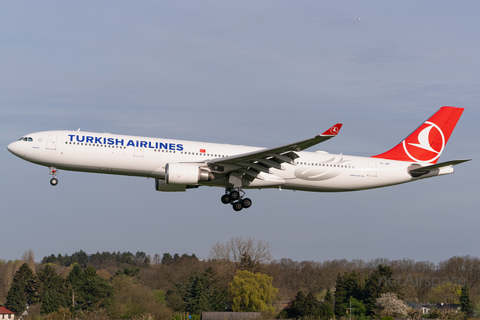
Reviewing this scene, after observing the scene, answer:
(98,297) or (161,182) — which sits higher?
(161,182)

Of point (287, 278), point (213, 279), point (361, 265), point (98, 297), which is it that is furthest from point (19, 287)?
point (361, 265)

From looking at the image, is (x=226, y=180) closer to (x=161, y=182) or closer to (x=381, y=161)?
(x=161, y=182)

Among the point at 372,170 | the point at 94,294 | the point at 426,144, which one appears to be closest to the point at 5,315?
the point at 94,294

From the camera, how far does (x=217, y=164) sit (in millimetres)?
37062

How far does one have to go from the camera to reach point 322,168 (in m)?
40.2

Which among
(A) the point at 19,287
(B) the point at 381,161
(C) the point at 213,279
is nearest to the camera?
(B) the point at 381,161

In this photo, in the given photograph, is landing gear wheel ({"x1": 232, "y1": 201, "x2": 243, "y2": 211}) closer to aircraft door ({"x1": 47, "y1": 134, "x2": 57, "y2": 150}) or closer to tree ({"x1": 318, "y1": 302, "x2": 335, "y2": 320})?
aircraft door ({"x1": 47, "y1": 134, "x2": 57, "y2": 150})

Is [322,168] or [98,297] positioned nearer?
[322,168]

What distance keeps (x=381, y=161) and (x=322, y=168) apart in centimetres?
570

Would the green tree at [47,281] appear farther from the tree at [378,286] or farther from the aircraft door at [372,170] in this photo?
the aircraft door at [372,170]

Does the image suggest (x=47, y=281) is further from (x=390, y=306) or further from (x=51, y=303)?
(x=390, y=306)

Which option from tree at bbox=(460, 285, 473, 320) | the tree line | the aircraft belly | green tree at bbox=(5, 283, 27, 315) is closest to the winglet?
the aircraft belly

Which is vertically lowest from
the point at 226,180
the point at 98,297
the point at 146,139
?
the point at 98,297

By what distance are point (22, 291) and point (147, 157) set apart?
9555 cm
